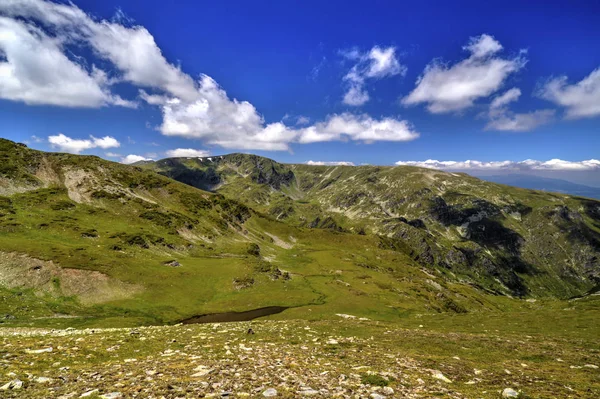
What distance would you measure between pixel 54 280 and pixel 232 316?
4210cm

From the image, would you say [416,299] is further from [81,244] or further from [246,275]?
[81,244]

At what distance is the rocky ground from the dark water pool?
46817 millimetres

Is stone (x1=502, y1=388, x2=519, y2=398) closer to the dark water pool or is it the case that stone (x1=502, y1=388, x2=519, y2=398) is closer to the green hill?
the green hill

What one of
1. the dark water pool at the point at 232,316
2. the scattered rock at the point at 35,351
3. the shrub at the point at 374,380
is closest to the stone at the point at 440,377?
the shrub at the point at 374,380

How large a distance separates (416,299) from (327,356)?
11025cm

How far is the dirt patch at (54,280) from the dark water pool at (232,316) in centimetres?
2040

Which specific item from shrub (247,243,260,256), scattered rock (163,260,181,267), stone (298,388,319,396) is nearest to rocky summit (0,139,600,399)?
stone (298,388,319,396)

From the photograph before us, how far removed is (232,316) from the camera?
72.4 meters

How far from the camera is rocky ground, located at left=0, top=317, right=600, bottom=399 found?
11055mm

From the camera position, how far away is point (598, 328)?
47031mm

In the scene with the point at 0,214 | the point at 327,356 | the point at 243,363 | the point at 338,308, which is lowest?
the point at 338,308

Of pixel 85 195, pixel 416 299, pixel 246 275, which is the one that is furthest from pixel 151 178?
pixel 416 299

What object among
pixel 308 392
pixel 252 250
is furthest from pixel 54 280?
pixel 252 250

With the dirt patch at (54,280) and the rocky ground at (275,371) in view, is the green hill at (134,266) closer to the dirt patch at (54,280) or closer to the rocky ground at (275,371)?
the dirt patch at (54,280)
